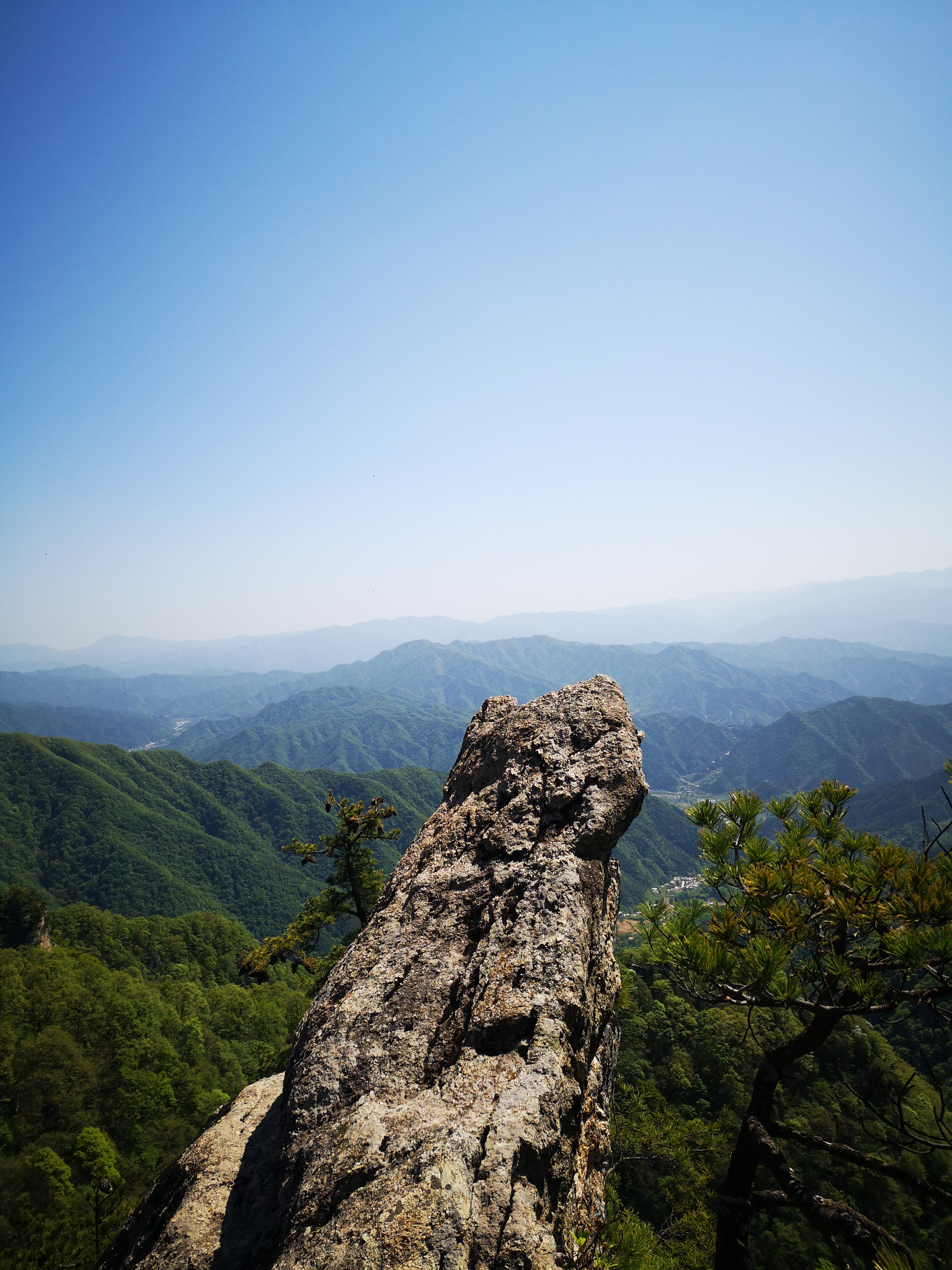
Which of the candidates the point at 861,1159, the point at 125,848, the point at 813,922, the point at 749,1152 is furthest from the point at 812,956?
the point at 125,848

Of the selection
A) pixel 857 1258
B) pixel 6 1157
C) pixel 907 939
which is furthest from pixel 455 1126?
pixel 6 1157

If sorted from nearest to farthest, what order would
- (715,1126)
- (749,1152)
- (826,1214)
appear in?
1. (826,1214)
2. (749,1152)
3. (715,1126)

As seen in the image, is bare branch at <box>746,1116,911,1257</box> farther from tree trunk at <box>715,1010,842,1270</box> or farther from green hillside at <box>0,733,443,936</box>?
green hillside at <box>0,733,443,936</box>

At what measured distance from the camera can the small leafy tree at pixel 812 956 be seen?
418 centimetres

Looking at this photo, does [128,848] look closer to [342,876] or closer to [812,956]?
[342,876]

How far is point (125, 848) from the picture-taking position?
15325 cm

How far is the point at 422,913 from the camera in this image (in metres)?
6.31

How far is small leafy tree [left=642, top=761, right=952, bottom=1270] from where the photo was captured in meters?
4.18

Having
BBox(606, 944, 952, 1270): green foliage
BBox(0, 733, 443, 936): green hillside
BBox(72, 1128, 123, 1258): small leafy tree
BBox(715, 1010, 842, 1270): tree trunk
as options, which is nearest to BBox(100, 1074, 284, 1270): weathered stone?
BBox(606, 944, 952, 1270): green foliage

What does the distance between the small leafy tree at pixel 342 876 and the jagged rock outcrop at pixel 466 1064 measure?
10.6m

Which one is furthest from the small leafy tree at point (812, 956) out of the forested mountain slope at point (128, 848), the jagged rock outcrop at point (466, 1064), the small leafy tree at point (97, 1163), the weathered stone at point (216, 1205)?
the forested mountain slope at point (128, 848)

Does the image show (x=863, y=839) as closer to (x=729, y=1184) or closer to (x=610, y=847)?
(x=610, y=847)

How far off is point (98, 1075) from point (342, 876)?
41.5 metres

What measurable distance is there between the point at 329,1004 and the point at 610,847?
366 cm
